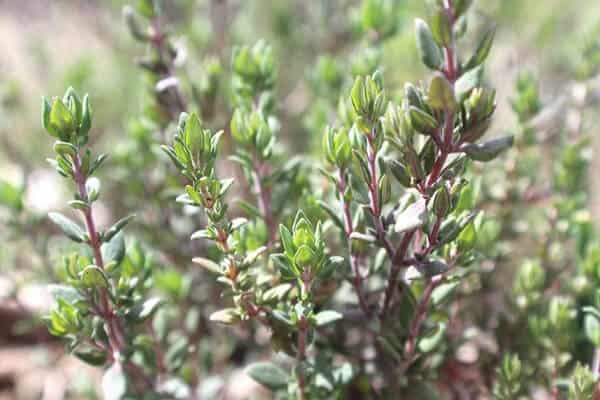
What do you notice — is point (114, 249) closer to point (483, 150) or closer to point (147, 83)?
point (147, 83)

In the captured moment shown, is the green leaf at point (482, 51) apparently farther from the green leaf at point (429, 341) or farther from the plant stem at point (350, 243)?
the green leaf at point (429, 341)

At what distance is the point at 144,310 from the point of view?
110cm

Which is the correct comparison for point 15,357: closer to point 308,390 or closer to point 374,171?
point 308,390

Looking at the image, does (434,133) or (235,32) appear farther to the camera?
(235,32)

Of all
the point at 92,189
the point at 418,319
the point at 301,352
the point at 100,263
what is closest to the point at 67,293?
the point at 100,263

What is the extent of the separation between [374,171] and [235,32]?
54.9 inches

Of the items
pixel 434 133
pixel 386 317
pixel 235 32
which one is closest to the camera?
pixel 434 133

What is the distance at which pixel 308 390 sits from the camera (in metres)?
1.21

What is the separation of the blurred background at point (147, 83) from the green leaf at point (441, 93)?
2.14 ft

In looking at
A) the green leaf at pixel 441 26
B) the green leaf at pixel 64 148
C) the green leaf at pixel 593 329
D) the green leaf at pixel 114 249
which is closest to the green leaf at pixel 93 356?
the green leaf at pixel 114 249

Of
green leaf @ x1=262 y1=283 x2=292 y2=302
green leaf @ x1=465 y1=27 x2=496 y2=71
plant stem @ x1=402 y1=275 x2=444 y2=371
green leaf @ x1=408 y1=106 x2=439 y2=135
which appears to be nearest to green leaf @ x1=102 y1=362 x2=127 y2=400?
green leaf @ x1=262 y1=283 x2=292 y2=302

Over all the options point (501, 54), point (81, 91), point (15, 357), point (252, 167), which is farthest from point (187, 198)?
point (501, 54)

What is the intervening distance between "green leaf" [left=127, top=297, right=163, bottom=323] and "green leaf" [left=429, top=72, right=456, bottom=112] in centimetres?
59

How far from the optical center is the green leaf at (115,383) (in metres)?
1.12
